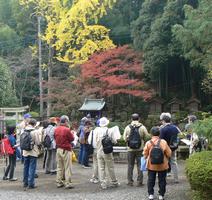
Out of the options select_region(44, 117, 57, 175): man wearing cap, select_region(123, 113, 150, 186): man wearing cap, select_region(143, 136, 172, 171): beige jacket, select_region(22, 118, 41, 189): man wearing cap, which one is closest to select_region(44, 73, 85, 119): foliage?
select_region(44, 117, 57, 175): man wearing cap

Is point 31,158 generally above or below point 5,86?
below

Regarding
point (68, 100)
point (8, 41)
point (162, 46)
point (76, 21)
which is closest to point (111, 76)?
point (68, 100)

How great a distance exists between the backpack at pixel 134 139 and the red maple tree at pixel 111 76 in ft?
37.2

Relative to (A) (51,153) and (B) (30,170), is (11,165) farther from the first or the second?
(B) (30,170)

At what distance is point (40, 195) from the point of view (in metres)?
9.13

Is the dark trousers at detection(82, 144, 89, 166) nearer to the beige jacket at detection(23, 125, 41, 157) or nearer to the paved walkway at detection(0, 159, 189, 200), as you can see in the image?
the paved walkway at detection(0, 159, 189, 200)

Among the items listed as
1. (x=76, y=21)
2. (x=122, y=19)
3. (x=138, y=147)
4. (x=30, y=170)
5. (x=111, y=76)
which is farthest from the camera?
(x=122, y=19)

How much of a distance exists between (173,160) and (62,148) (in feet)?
8.35

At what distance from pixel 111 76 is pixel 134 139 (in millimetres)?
11675

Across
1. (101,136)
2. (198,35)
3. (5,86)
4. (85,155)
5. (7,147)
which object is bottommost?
(85,155)

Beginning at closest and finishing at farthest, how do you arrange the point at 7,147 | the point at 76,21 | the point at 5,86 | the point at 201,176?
the point at 201,176 < the point at 7,147 < the point at 76,21 < the point at 5,86

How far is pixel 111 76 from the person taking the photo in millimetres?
21062

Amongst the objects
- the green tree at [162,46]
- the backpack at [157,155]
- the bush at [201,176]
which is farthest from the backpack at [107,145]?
the green tree at [162,46]

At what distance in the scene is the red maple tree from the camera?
21094 millimetres
